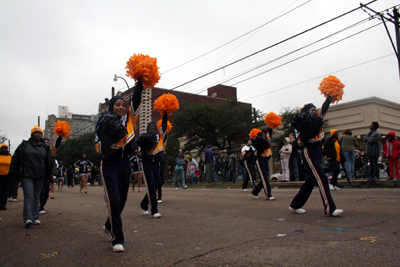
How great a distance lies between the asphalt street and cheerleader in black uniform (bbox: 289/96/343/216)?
1.07 ft

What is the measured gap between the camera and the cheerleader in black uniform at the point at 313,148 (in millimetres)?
5758

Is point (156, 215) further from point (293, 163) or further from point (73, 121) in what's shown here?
point (73, 121)

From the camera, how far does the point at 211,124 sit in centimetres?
3450

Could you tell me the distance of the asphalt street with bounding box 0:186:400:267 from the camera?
138 inches

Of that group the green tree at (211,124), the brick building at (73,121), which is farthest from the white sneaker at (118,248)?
the brick building at (73,121)

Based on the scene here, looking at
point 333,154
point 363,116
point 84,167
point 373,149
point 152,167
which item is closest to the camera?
point 152,167

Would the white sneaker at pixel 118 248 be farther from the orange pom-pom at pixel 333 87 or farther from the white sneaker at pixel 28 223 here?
the orange pom-pom at pixel 333 87

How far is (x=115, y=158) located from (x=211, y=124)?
1190 inches

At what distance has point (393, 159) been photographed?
11.7m

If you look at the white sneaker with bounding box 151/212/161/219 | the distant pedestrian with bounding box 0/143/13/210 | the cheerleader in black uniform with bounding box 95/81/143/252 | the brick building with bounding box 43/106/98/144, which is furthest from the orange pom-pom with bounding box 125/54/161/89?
the brick building with bounding box 43/106/98/144

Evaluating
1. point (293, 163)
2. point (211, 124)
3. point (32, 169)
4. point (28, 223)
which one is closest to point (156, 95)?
point (211, 124)

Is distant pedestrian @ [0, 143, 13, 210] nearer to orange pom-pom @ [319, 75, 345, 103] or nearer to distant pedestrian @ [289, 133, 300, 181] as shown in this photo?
orange pom-pom @ [319, 75, 345, 103]

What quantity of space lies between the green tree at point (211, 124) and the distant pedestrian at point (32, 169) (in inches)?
1075

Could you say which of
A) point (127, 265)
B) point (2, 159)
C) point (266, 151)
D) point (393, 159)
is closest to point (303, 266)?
point (127, 265)
